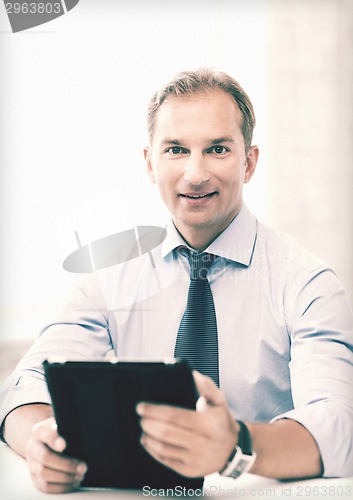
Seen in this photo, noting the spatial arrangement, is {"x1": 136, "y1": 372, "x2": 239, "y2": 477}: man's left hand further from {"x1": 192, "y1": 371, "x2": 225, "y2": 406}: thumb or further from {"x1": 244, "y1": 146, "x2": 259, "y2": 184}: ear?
{"x1": 244, "y1": 146, "x2": 259, "y2": 184}: ear

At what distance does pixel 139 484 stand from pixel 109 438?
85 millimetres

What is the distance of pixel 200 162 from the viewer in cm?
112

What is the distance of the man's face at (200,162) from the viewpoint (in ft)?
3.66

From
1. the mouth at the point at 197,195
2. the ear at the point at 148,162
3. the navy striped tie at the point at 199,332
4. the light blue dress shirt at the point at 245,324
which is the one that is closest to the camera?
the light blue dress shirt at the point at 245,324

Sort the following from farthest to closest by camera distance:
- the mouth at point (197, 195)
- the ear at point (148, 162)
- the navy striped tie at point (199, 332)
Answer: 1. the ear at point (148, 162)
2. the mouth at point (197, 195)
3. the navy striped tie at point (199, 332)

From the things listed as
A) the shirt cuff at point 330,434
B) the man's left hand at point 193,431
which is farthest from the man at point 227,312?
the man's left hand at point 193,431

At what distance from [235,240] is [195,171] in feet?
0.51

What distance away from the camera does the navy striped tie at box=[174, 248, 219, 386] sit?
3.37 feet

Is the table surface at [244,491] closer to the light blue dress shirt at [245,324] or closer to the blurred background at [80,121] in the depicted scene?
the light blue dress shirt at [245,324]

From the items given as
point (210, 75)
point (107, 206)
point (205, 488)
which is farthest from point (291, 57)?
point (205, 488)

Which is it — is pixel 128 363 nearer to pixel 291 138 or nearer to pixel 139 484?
pixel 139 484

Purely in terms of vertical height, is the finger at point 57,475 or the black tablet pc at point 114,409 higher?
the black tablet pc at point 114,409

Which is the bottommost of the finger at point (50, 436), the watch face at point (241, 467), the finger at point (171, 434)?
the watch face at point (241, 467)

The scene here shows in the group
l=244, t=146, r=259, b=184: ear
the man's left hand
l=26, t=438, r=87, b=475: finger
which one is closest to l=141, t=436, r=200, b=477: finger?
the man's left hand
